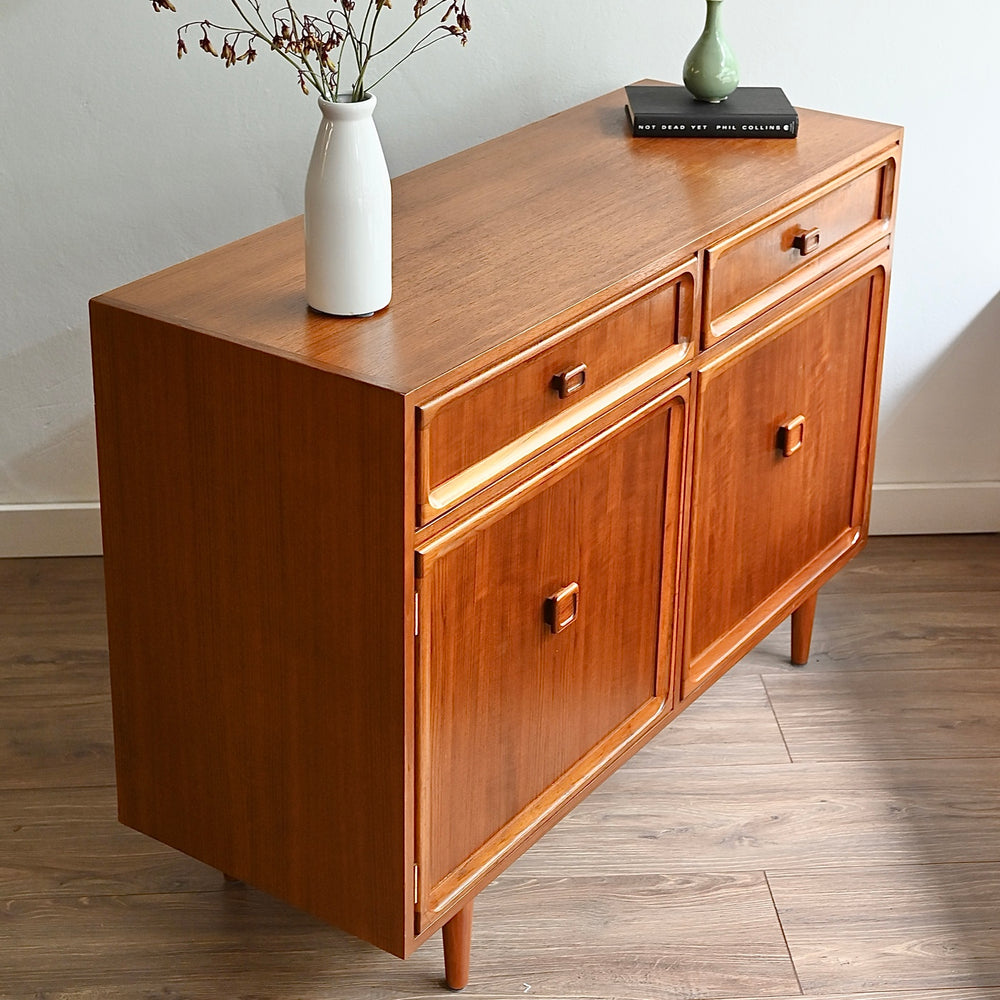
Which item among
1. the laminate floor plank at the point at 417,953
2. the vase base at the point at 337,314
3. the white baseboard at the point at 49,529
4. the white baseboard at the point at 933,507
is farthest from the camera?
the white baseboard at the point at 933,507

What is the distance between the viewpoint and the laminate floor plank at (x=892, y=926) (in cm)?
184

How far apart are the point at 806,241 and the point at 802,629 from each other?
720mm

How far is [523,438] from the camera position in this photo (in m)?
1.56

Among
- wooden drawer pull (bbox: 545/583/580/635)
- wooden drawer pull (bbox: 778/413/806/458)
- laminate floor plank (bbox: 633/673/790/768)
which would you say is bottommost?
laminate floor plank (bbox: 633/673/790/768)

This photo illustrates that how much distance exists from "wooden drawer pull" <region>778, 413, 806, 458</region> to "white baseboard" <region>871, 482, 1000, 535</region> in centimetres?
79

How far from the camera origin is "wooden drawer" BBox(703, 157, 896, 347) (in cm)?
183

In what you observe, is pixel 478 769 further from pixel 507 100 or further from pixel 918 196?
pixel 918 196

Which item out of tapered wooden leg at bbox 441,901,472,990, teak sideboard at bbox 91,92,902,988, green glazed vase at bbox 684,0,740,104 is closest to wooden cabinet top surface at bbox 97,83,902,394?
teak sideboard at bbox 91,92,902,988

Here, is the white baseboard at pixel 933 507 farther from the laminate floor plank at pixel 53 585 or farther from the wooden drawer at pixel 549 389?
the laminate floor plank at pixel 53 585

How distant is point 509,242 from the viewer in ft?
5.66

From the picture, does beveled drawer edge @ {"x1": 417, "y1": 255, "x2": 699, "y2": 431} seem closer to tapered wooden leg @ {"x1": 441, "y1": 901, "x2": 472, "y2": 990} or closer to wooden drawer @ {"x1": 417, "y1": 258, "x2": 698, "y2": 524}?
wooden drawer @ {"x1": 417, "y1": 258, "x2": 698, "y2": 524}

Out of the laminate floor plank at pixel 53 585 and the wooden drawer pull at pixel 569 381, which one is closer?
the wooden drawer pull at pixel 569 381

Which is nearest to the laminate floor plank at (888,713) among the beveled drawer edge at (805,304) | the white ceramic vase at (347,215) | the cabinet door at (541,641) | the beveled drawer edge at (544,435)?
the cabinet door at (541,641)

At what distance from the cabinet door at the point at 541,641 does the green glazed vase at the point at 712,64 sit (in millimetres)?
598
